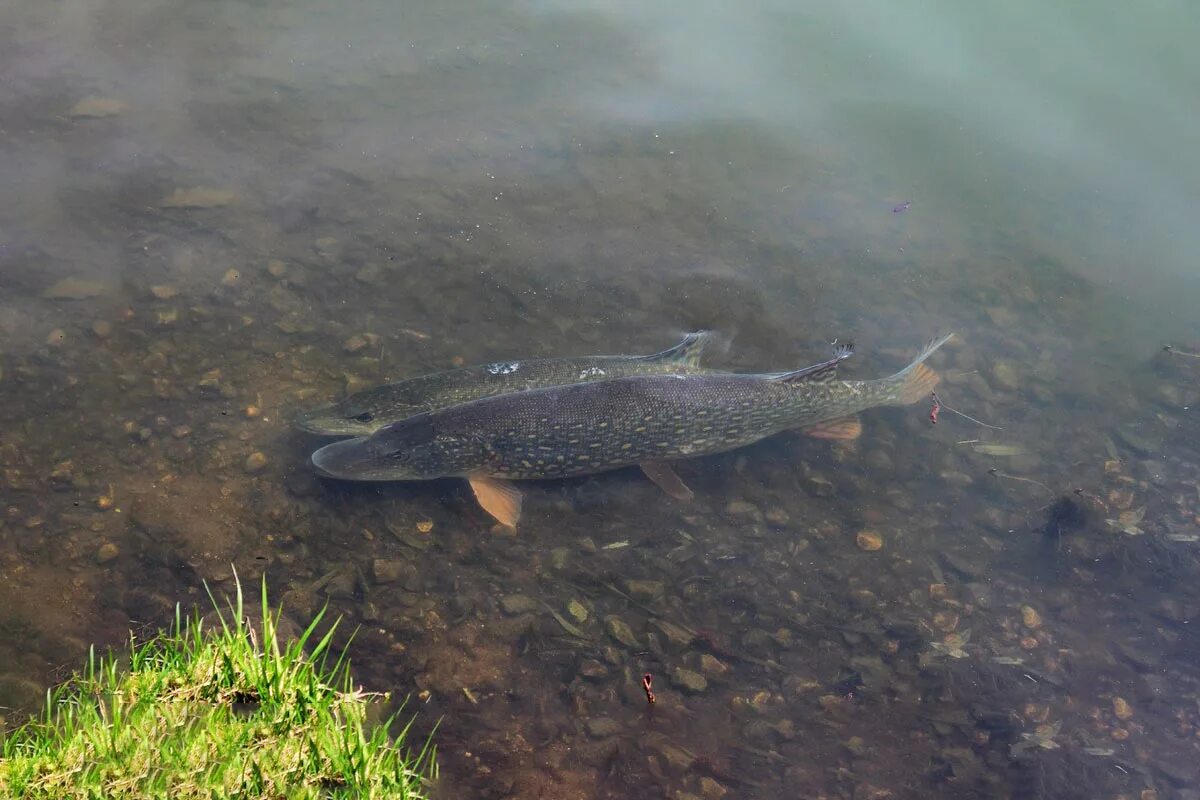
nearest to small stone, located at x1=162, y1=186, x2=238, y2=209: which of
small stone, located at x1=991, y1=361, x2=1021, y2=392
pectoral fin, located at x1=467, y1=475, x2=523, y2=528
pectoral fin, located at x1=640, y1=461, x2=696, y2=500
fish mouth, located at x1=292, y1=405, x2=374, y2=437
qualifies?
fish mouth, located at x1=292, y1=405, x2=374, y2=437

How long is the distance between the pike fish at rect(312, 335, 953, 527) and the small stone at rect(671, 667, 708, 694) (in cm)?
142

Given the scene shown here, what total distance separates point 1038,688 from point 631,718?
115 inches

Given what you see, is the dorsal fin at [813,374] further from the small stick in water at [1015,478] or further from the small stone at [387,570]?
the small stone at [387,570]

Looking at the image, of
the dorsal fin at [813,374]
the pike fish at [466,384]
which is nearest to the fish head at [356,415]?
the pike fish at [466,384]

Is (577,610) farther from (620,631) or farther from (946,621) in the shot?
(946,621)

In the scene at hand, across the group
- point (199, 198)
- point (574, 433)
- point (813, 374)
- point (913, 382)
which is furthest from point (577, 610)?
point (199, 198)

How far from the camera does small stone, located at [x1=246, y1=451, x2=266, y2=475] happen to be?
5.23 meters

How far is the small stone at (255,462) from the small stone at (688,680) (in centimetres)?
304

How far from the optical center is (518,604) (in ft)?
16.1

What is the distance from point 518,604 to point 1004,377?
5.32 metres

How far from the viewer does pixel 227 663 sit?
299 cm

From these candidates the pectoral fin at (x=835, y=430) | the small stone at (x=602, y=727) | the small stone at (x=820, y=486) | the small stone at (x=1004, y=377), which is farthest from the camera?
the small stone at (x=1004, y=377)

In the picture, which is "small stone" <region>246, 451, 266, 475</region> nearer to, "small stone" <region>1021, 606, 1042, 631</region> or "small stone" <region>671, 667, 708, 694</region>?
"small stone" <region>671, 667, 708, 694</region>

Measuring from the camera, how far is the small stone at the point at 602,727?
14.3 feet
